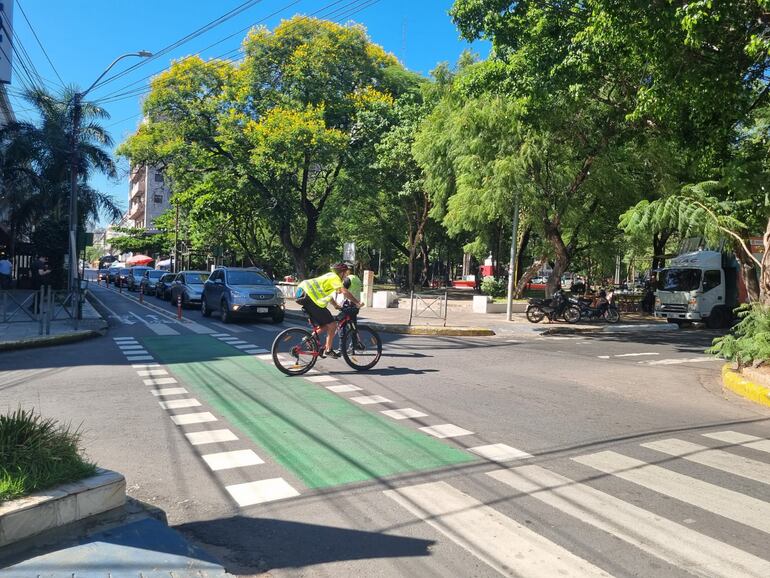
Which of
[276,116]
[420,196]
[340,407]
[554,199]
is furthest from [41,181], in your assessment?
[340,407]

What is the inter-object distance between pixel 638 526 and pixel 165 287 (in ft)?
98.6

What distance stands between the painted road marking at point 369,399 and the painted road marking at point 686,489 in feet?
9.76

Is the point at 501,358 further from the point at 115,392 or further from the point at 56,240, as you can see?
the point at 56,240

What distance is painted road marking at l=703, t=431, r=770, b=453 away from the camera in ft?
21.2

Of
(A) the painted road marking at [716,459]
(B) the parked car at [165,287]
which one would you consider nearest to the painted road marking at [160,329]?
(B) the parked car at [165,287]

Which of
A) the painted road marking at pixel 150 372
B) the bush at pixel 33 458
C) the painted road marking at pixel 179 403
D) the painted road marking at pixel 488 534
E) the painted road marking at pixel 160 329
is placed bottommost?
the painted road marking at pixel 488 534

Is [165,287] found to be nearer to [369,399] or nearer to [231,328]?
[231,328]

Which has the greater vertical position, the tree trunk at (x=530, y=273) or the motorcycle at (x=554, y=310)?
the tree trunk at (x=530, y=273)

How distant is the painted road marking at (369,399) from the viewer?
8.02 metres

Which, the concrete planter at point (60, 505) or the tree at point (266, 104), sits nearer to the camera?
the concrete planter at point (60, 505)

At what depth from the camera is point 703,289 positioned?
906 inches

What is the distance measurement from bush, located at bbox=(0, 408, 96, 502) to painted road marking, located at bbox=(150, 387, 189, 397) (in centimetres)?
414

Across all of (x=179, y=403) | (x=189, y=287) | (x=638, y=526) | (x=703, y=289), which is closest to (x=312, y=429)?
(x=179, y=403)

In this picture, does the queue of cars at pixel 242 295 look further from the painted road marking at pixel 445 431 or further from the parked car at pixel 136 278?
the parked car at pixel 136 278
